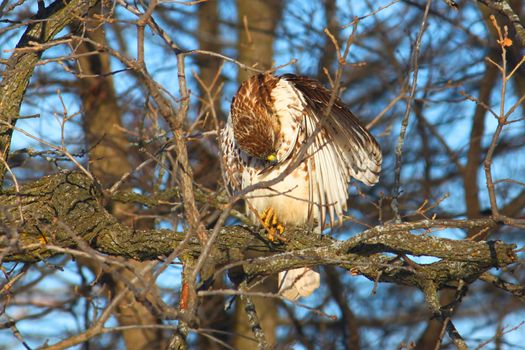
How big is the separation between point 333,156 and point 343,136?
20 cm

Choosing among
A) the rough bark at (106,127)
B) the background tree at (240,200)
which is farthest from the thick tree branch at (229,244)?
the rough bark at (106,127)

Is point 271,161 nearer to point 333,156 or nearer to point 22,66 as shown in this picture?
point 333,156

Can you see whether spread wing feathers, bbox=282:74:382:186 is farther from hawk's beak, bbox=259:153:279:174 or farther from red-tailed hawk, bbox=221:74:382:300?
hawk's beak, bbox=259:153:279:174

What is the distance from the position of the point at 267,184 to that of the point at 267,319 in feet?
17.1

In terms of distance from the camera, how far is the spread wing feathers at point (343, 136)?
4.70m

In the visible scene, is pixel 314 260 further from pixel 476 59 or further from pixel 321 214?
pixel 476 59

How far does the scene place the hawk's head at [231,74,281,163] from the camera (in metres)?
4.76

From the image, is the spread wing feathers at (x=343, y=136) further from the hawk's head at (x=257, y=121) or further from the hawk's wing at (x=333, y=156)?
the hawk's head at (x=257, y=121)

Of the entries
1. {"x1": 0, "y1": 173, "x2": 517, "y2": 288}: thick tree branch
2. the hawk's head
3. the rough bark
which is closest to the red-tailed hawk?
the hawk's head

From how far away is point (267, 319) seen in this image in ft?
25.5

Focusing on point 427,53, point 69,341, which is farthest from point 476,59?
point 69,341

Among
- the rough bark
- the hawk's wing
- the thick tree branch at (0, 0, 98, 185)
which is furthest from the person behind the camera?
the rough bark

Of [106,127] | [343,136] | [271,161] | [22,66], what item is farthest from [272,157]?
[106,127]

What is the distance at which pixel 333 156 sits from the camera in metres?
5.09
